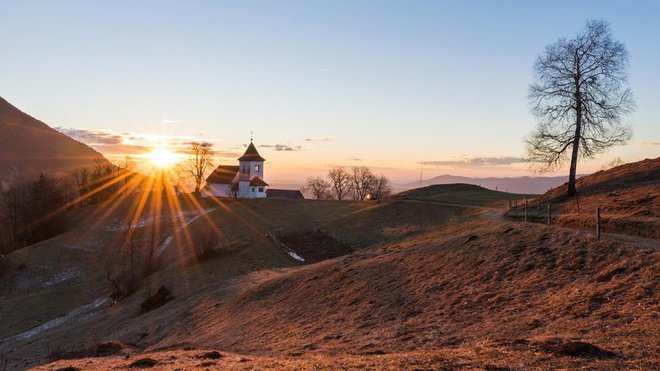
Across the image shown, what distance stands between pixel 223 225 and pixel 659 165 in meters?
55.0

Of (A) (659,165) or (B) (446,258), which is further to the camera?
(A) (659,165)

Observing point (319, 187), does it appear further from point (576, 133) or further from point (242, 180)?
point (576, 133)

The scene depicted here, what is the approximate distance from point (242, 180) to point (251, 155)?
7322 millimetres

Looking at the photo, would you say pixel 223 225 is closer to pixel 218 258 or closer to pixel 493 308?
pixel 218 258

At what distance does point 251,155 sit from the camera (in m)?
112

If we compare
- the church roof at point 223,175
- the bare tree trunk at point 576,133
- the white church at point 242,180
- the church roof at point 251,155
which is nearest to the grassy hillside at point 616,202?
the bare tree trunk at point 576,133

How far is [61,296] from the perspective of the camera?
176 feet

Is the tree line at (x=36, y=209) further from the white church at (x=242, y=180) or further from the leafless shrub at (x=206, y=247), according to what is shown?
the leafless shrub at (x=206, y=247)

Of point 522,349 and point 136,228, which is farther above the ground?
point 522,349

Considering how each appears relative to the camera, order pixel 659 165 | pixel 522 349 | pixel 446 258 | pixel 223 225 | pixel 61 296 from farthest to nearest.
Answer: pixel 223 225 → pixel 61 296 → pixel 659 165 → pixel 446 258 → pixel 522 349

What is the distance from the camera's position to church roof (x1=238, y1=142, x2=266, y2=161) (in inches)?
4368

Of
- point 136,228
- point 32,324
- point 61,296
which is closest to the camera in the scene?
point 32,324

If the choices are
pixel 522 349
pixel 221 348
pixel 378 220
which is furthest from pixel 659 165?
pixel 221 348

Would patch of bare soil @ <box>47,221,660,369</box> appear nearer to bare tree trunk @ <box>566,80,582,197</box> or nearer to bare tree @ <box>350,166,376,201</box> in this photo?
bare tree trunk @ <box>566,80,582,197</box>
